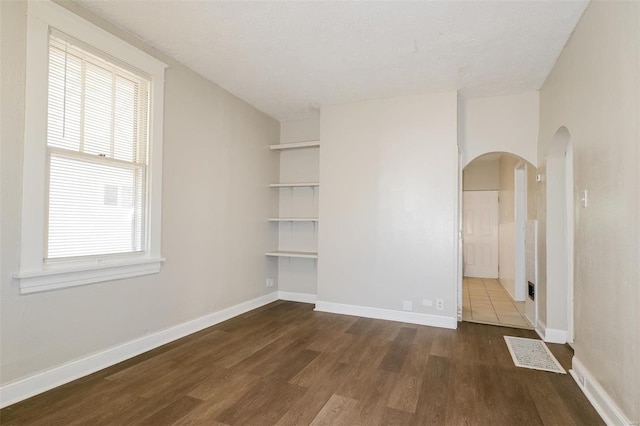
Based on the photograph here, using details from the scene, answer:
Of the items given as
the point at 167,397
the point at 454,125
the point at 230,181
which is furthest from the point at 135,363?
the point at 454,125

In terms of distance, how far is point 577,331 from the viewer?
2607 millimetres

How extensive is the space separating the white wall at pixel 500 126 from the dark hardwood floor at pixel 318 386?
2315 millimetres

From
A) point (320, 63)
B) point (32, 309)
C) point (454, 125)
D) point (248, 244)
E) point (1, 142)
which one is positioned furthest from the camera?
point (248, 244)

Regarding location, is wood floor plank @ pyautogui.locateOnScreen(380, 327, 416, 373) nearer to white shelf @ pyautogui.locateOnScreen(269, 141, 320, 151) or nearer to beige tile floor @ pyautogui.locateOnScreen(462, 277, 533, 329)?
beige tile floor @ pyautogui.locateOnScreen(462, 277, 533, 329)

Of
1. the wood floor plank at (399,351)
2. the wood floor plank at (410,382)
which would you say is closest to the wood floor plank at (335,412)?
the wood floor plank at (410,382)

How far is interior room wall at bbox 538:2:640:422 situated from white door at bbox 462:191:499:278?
4.94 meters

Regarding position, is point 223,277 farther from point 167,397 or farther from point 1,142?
point 1,142

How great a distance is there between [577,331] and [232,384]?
9.20 feet

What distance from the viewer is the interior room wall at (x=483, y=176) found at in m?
7.43

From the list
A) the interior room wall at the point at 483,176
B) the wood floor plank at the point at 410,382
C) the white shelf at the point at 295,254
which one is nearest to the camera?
the wood floor plank at the point at 410,382

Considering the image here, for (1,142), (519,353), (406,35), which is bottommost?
(519,353)

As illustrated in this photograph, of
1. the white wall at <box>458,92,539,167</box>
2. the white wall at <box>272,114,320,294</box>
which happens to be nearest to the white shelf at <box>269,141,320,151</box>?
the white wall at <box>272,114,320,294</box>

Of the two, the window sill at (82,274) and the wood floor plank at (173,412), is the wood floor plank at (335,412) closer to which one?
the wood floor plank at (173,412)

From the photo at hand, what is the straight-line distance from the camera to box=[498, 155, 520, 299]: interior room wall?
5.67 metres
